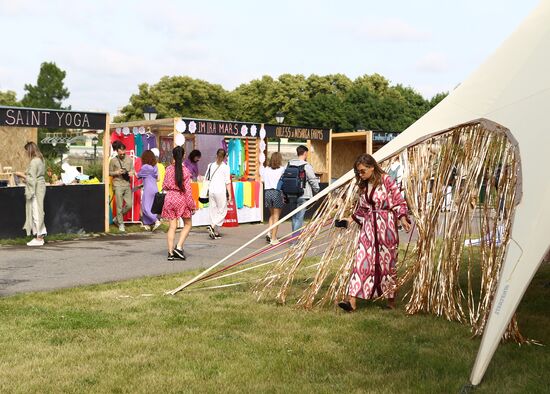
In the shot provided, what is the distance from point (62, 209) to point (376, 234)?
28.2 feet

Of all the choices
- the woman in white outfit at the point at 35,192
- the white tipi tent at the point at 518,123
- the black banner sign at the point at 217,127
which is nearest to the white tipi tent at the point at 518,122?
the white tipi tent at the point at 518,123

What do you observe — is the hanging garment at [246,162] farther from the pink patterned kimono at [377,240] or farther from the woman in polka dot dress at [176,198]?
the pink patterned kimono at [377,240]

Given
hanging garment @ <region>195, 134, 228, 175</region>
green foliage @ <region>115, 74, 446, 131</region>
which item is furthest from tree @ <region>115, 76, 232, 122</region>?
hanging garment @ <region>195, 134, 228, 175</region>

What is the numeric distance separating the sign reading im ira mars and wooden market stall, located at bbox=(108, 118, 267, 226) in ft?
6.52

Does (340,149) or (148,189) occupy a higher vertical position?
(340,149)

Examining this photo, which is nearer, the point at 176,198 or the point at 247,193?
the point at 176,198

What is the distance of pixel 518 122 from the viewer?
19.3 feet

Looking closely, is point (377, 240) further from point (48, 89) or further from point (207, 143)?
point (48, 89)

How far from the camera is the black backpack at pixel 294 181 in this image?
13.0m

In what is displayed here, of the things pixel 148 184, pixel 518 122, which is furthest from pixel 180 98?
pixel 518 122

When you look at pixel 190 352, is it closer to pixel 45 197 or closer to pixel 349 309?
pixel 349 309

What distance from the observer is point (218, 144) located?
1945 cm

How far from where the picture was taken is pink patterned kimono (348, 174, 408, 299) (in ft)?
25.2

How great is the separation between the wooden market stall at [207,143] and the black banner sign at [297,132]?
303 mm
